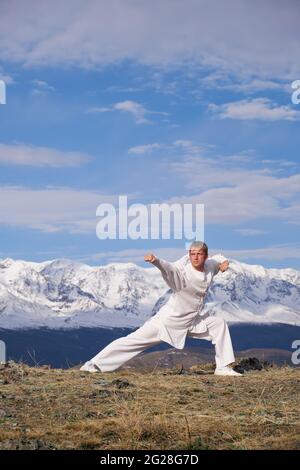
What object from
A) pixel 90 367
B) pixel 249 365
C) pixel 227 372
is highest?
pixel 90 367

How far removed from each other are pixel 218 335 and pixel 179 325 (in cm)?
88

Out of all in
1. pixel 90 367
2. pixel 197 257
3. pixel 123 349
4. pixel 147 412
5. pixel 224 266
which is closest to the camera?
pixel 147 412

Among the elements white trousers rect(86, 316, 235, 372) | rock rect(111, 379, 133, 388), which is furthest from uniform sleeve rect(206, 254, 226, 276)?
rock rect(111, 379, 133, 388)

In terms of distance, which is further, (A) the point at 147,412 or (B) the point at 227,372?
(B) the point at 227,372

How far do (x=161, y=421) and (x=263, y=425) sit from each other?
1.30 m

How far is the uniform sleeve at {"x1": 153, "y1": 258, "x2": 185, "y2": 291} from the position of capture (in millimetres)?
15328

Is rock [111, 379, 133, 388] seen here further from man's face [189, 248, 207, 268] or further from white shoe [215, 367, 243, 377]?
man's face [189, 248, 207, 268]

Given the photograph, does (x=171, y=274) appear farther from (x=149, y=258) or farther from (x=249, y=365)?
(x=249, y=365)

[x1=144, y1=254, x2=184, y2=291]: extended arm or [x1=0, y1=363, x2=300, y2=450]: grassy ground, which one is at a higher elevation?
[x1=144, y1=254, x2=184, y2=291]: extended arm

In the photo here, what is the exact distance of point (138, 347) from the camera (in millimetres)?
15641

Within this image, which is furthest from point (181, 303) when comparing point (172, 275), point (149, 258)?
point (149, 258)
